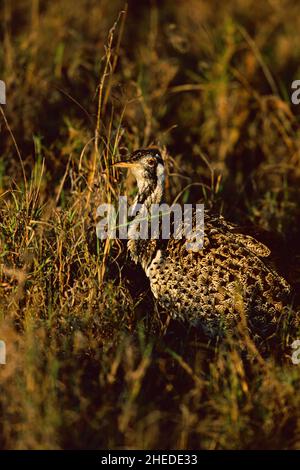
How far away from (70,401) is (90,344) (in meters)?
0.40

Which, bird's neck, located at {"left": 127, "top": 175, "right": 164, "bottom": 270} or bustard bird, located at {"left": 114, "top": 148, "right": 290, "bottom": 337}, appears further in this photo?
bird's neck, located at {"left": 127, "top": 175, "right": 164, "bottom": 270}

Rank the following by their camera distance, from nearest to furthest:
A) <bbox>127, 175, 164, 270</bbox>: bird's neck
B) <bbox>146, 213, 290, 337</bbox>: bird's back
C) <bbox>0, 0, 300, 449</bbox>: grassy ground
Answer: <bbox>0, 0, 300, 449</bbox>: grassy ground, <bbox>146, 213, 290, 337</bbox>: bird's back, <bbox>127, 175, 164, 270</bbox>: bird's neck

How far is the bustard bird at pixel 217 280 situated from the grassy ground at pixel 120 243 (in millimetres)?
106

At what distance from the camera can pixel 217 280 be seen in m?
3.86

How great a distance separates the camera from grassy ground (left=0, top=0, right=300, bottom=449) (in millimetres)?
3143

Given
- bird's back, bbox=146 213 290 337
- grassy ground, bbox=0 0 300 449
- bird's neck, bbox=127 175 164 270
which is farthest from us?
bird's neck, bbox=127 175 164 270

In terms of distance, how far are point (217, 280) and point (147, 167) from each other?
0.87 metres

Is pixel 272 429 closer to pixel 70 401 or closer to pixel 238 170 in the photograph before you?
pixel 70 401

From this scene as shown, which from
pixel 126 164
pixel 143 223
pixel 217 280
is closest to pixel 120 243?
pixel 143 223

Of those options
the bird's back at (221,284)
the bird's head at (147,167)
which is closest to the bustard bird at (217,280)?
the bird's back at (221,284)

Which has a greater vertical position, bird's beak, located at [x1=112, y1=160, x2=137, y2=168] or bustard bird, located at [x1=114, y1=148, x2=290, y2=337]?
bird's beak, located at [x1=112, y1=160, x2=137, y2=168]

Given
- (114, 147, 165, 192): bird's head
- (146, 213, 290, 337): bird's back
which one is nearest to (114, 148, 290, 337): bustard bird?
(146, 213, 290, 337): bird's back

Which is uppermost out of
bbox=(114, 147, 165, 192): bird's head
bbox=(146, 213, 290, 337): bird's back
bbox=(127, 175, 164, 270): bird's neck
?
bbox=(114, 147, 165, 192): bird's head

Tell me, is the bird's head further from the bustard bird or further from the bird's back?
the bird's back
